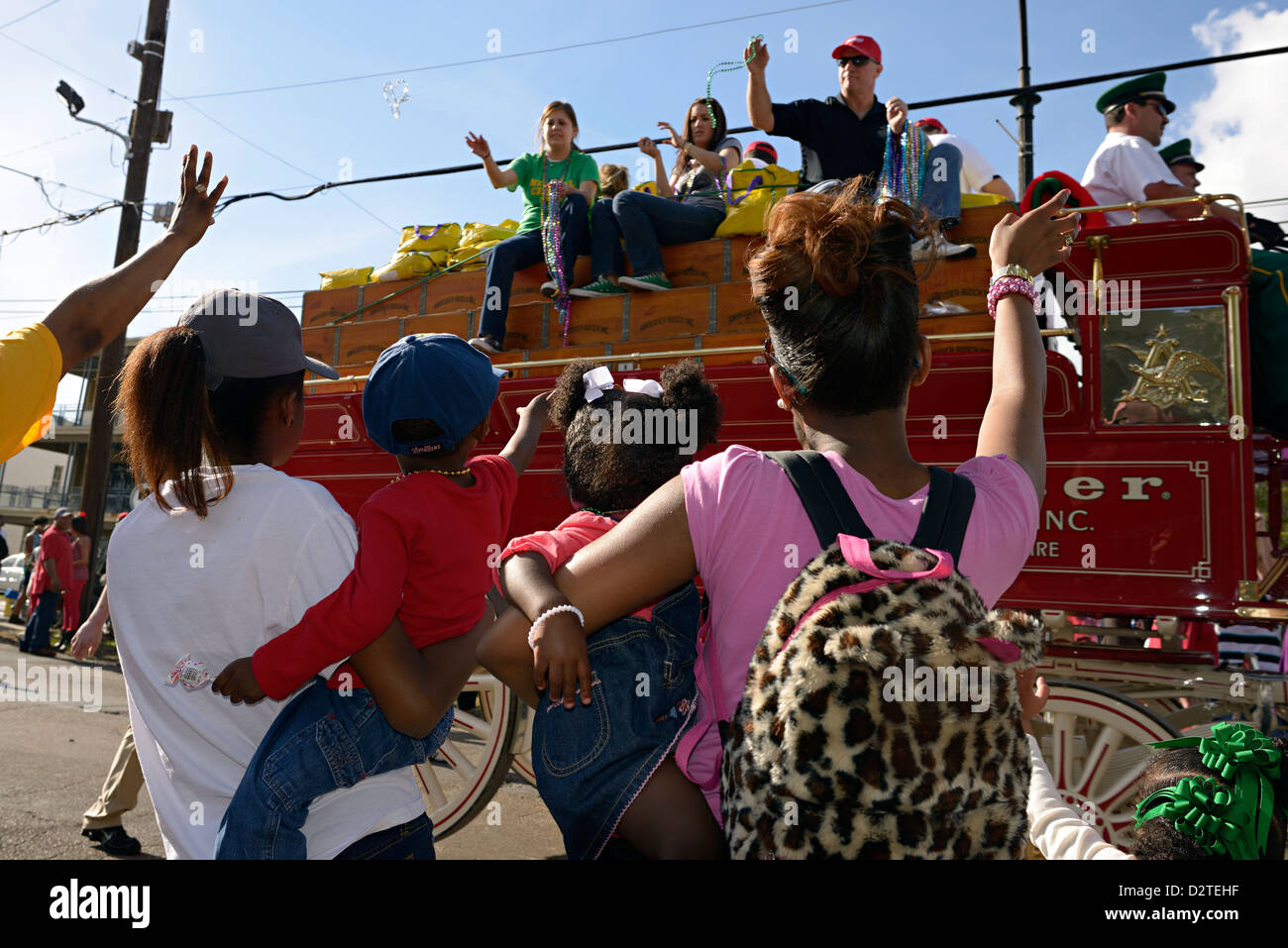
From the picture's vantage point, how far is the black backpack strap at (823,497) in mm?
1114

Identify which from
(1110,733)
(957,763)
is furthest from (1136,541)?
(957,763)

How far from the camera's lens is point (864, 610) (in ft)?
3.34

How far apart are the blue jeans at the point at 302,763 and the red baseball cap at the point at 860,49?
5.01 meters

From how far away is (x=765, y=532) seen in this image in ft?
3.74

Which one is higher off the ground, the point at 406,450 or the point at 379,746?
the point at 406,450

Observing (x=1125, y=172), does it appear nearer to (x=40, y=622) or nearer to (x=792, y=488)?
(x=792, y=488)

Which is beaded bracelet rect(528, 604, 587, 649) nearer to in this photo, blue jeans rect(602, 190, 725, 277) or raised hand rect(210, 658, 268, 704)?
raised hand rect(210, 658, 268, 704)

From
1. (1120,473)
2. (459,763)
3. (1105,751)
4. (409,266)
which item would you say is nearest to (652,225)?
(409,266)

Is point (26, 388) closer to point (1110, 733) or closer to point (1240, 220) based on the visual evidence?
point (1110, 733)

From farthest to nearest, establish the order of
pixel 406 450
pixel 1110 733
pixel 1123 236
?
1. pixel 1123 236
2. pixel 1110 733
3. pixel 406 450

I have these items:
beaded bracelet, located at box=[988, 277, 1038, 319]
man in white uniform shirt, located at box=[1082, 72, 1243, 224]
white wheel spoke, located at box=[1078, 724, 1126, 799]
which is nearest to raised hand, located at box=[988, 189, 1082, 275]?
beaded bracelet, located at box=[988, 277, 1038, 319]

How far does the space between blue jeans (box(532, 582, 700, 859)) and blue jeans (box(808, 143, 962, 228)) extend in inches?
148

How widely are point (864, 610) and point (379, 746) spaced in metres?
0.84

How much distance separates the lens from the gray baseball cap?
145 cm
